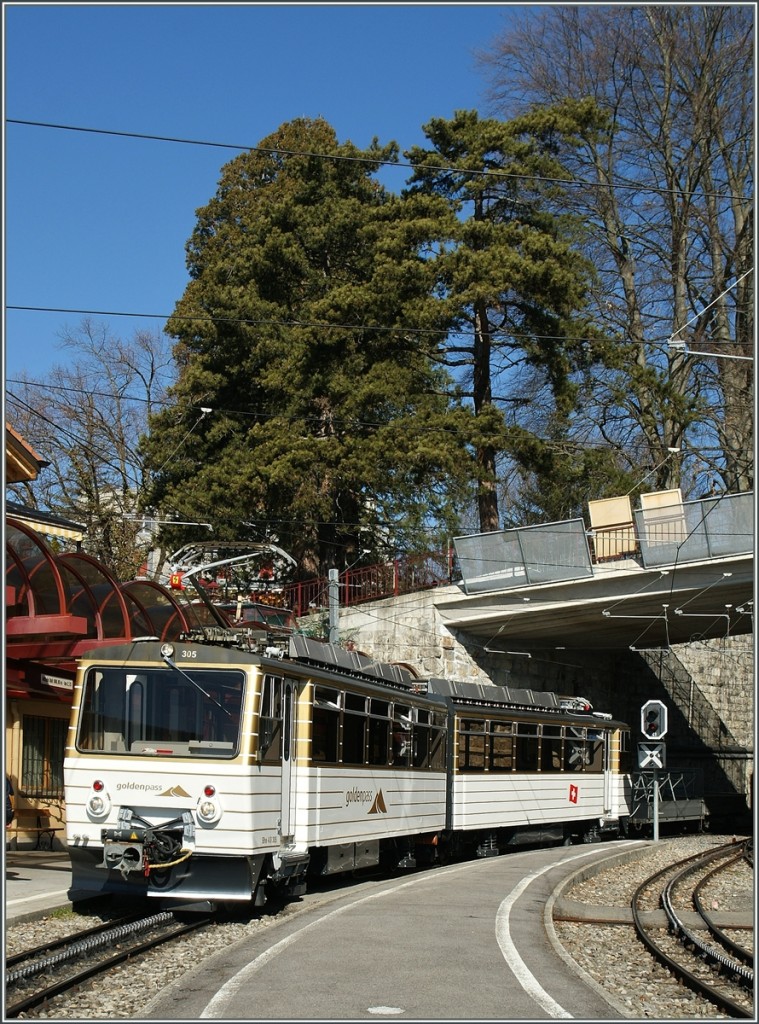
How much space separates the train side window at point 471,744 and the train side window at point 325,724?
637cm

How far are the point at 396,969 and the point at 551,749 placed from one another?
15.1 metres

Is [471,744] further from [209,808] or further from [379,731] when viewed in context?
[209,808]

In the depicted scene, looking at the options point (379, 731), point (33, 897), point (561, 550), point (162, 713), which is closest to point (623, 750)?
point (561, 550)

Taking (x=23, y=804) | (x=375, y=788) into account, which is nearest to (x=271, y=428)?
(x=23, y=804)

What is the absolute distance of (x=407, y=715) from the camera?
58.5ft

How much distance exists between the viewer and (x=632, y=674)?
137 feet

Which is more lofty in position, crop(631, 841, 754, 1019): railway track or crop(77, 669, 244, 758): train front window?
crop(77, 669, 244, 758): train front window

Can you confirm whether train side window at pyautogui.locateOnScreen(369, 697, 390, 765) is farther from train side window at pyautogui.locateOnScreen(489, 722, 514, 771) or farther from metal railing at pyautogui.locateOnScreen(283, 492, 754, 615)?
metal railing at pyautogui.locateOnScreen(283, 492, 754, 615)

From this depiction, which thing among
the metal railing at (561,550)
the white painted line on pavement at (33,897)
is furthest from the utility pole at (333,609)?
the white painted line on pavement at (33,897)

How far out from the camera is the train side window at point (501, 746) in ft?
71.8

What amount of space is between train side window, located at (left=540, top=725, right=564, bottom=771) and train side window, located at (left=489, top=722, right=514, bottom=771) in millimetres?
1440

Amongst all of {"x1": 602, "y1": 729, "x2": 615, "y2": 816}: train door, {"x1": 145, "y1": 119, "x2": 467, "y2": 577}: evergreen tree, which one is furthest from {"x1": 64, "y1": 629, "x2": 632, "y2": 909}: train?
{"x1": 145, "y1": 119, "x2": 467, "y2": 577}: evergreen tree

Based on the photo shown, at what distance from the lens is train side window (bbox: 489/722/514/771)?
21891mm

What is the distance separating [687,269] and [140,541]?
64.9 feet
